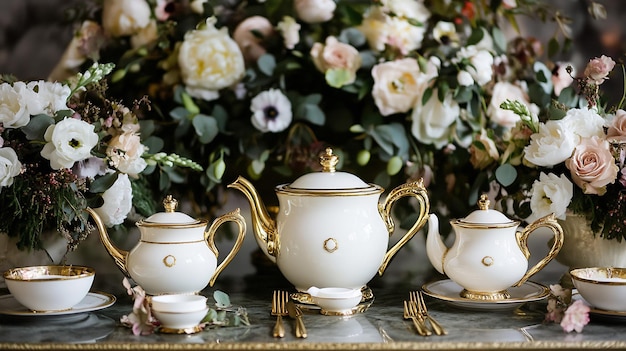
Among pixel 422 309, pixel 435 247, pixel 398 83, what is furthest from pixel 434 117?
pixel 422 309

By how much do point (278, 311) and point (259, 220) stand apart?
0.16 meters

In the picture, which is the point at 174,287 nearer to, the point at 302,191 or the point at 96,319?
the point at 96,319

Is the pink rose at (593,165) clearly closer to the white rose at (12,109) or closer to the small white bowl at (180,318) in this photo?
the small white bowl at (180,318)

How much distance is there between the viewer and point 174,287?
121 centimetres

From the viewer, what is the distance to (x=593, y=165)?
50.1 inches

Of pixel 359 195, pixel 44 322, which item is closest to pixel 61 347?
pixel 44 322

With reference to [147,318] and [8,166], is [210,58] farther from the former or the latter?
[147,318]

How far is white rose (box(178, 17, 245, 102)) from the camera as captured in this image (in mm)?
1505

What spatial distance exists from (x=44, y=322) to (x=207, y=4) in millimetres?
674

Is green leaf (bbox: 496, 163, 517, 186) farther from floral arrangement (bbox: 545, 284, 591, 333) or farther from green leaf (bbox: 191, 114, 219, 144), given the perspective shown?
green leaf (bbox: 191, 114, 219, 144)

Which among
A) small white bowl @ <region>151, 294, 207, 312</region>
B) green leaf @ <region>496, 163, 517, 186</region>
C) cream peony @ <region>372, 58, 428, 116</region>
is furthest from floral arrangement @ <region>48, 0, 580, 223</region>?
small white bowl @ <region>151, 294, 207, 312</region>

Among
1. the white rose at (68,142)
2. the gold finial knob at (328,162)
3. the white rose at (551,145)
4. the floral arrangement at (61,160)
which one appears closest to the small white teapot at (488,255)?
the white rose at (551,145)

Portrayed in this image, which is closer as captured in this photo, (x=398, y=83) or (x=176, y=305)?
(x=176, y=305)

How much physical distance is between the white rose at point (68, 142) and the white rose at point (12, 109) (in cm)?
4
